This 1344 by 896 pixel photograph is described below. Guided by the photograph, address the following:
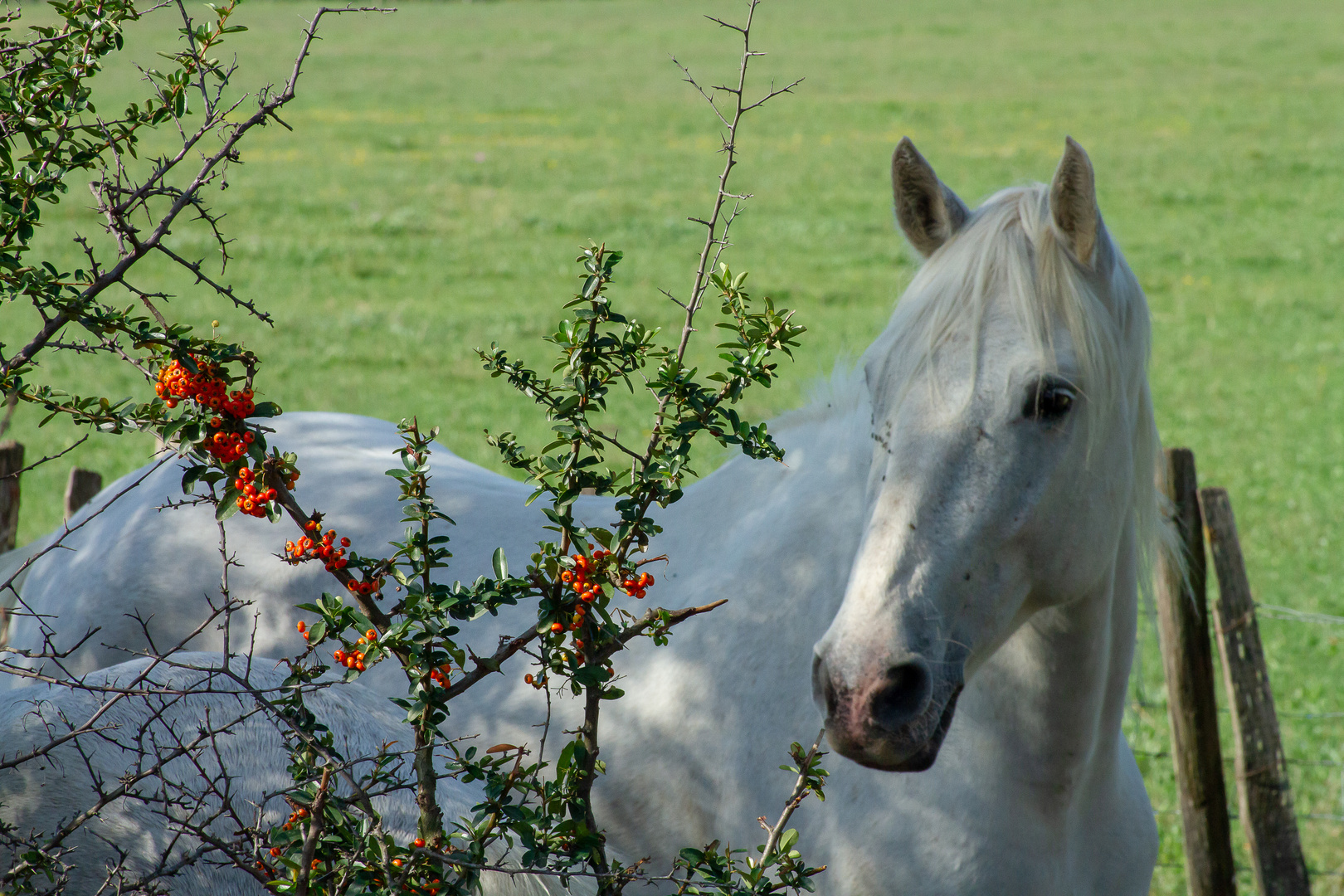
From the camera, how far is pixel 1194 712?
368 cm

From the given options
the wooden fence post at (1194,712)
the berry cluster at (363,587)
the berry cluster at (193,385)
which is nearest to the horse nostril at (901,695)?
the berry cluster at (363,587)

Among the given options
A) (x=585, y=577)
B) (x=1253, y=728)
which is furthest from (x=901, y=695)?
(x=1253, y=728)

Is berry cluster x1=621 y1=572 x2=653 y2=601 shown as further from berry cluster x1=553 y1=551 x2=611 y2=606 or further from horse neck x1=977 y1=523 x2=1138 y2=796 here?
horse neck x1=977 y1=523 x2=1138 y2=796

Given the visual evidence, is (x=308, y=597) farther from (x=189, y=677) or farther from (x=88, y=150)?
(x=88, y=150)

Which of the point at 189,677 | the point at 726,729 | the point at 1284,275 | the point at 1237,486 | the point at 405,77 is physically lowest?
the point at 189,677

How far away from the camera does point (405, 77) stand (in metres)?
23.5

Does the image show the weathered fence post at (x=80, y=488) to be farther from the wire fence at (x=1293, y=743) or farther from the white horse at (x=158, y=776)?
the wire fence at (x=1293, y=743)

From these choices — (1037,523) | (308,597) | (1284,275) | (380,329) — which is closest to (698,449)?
(380,329)

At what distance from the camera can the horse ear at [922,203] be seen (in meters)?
2.08

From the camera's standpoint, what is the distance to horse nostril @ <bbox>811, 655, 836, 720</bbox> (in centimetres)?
168

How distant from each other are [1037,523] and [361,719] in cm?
114

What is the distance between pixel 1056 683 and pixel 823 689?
Result: 642 mm

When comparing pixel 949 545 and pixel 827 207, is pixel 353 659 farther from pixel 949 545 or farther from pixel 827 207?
pixel 827 207

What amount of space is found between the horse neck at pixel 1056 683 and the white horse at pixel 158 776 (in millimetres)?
1015
